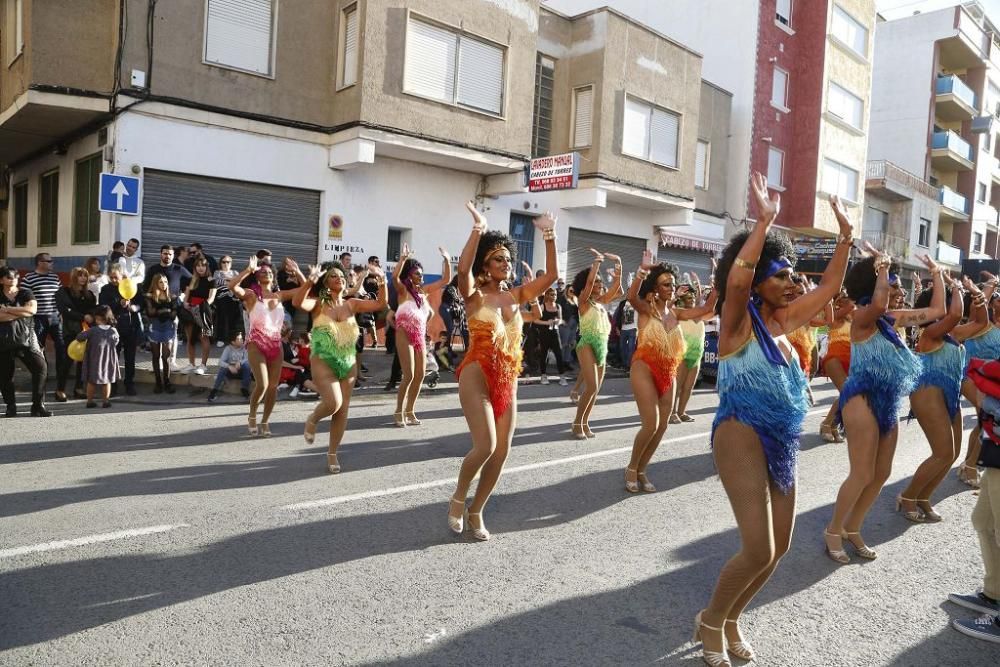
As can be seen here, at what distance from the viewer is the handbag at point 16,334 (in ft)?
30.1

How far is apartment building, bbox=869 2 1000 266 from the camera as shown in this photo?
39.6 m

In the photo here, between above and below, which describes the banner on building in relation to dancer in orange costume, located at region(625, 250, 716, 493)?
above

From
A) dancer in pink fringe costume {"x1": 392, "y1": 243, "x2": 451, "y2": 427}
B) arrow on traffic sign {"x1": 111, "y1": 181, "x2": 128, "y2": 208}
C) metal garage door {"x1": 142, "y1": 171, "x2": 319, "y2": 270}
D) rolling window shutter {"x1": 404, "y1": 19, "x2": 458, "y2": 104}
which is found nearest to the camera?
dancer in pink fringe costume {"x1": 392, "y1": 243, "x2": 451, "y2": 427}

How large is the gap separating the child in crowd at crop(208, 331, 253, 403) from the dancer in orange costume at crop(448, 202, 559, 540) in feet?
22.1

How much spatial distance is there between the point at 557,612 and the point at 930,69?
144ft

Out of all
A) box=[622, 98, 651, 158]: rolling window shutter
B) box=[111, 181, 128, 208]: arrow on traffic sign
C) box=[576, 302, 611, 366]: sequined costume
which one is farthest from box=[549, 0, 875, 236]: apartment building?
box=[111, 181, 128, 208]: arrow on traffic sign

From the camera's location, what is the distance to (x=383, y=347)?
16484 mm

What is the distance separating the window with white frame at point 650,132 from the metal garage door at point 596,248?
2439 millimetres

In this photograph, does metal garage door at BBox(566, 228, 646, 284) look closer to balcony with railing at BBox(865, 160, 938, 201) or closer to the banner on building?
the banner on building

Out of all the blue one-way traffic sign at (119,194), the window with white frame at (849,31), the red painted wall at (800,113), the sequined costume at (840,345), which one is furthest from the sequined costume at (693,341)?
the window with white frame at (849,31)

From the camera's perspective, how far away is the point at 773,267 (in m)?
3.68

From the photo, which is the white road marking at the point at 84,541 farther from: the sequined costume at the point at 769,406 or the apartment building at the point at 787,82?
the apartment building at the point at 787,82

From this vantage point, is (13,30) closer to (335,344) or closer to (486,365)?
(335,344)

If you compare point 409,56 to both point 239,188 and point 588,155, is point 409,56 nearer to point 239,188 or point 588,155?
point 239,188
